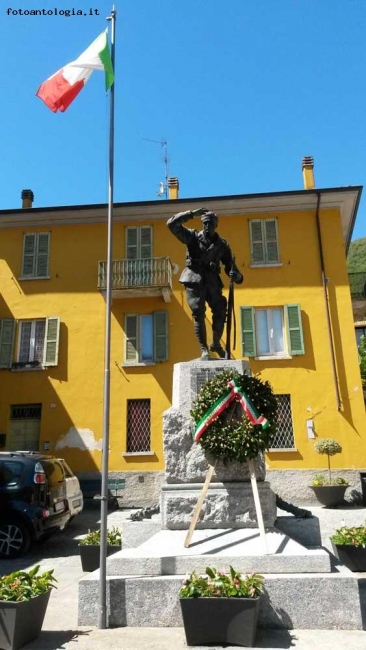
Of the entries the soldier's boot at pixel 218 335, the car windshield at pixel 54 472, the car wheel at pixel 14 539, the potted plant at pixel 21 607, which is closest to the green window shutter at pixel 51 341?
the car windshield at pixel 54 472

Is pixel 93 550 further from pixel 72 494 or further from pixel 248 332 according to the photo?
pixel 248 332

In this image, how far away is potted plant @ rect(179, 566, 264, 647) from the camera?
11.2 ft


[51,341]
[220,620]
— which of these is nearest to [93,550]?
[220,620]

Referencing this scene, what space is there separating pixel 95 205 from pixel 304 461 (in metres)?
11.0

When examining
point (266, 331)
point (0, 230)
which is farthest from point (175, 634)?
point (0, 230)

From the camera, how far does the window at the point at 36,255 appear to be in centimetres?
1689

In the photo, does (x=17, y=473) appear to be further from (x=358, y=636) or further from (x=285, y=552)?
(x=358, y=636)

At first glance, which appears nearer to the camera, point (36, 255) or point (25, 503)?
point (25, 503)

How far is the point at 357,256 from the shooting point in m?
72.2

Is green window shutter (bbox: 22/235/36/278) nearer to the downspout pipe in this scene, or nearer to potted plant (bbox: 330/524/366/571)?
the downspout pipe

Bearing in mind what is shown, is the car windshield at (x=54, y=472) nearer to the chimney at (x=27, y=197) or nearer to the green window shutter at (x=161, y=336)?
the green window shutter at (x=161, y=336)

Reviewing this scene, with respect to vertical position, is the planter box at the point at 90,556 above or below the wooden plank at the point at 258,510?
below

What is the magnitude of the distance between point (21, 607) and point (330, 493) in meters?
10.7

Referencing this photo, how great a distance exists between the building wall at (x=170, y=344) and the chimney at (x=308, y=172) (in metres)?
1.70
